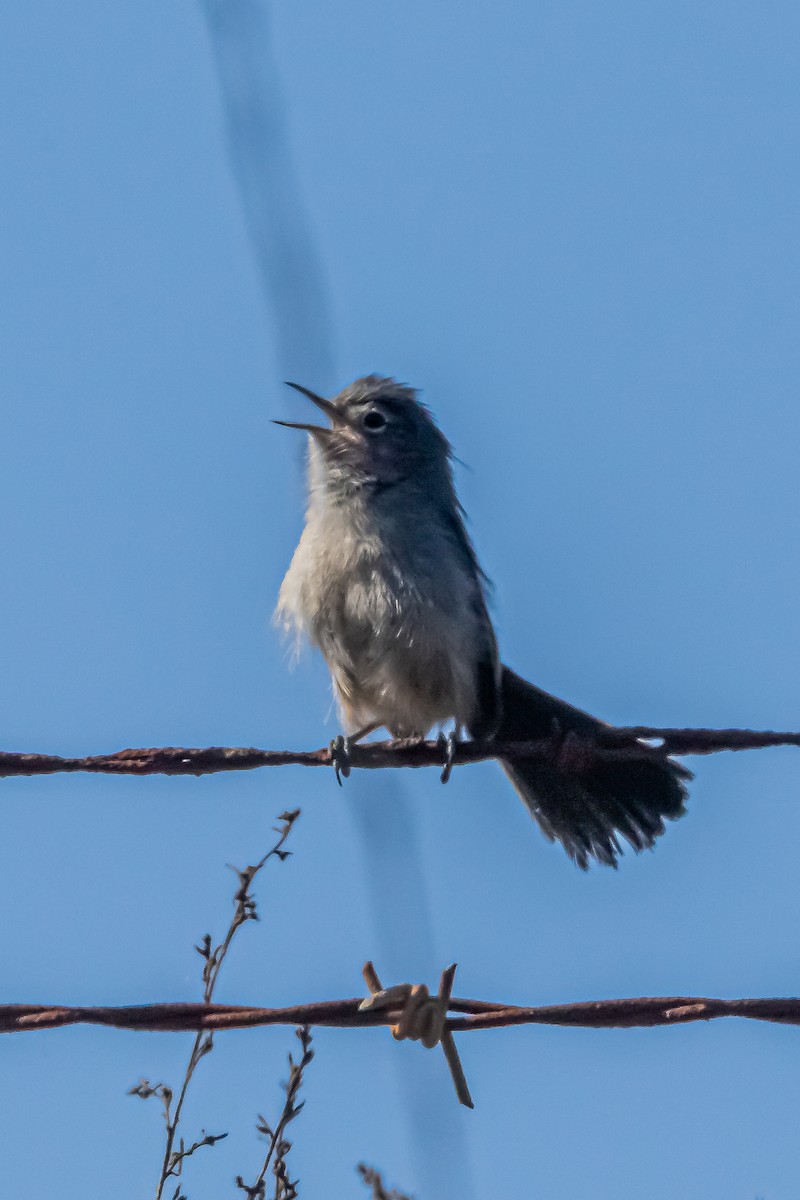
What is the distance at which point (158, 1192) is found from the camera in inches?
138

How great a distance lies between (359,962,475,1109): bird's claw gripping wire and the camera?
306 centimetres

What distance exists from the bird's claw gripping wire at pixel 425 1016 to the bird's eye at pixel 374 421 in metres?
3.60

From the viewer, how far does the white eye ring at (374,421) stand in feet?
20.9

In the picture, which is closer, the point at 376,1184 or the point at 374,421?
the point at 376,1184

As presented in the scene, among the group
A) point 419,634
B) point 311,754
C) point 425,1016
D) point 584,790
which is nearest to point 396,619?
point 419,634

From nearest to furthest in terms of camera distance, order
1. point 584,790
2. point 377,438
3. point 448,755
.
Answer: point 448,755 → point 584,790 → point 377,438

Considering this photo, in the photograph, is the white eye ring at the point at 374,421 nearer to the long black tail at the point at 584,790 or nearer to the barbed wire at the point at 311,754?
the long black tail at the point at 584,790

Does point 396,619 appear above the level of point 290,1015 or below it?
above

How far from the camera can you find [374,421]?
6414mm

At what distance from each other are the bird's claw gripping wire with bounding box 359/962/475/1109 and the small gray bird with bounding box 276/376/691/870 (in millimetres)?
2162

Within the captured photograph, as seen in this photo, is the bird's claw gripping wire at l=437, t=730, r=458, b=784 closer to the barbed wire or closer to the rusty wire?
the barbed wire

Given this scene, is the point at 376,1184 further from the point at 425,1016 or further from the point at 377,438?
the point at 377,438

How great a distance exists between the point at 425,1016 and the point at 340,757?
3.74 feet

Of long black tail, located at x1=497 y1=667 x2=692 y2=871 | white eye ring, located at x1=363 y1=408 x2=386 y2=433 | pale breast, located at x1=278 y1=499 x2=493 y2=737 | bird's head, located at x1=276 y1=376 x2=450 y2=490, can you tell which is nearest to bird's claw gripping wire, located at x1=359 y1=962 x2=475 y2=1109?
long black tail, located at x1=497 y1=667 x2=692 y2=871
